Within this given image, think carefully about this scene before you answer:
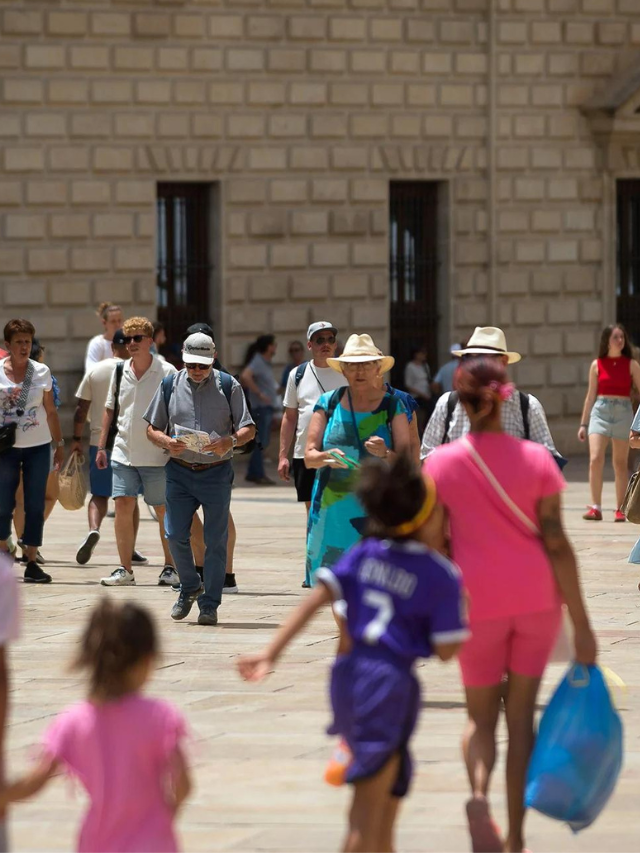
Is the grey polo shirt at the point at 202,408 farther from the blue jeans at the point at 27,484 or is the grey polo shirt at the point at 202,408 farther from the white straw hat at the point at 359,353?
the blue jeans at the point at 27,484

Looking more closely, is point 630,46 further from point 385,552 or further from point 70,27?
point 385,552

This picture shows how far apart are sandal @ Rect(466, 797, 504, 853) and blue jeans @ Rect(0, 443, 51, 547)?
7.15 meters

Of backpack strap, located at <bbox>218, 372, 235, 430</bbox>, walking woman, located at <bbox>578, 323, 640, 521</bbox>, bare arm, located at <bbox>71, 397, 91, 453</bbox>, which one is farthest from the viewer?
walking woman, located at <bbox>578, 323, 640, 521</bbox>

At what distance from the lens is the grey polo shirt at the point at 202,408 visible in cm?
1025

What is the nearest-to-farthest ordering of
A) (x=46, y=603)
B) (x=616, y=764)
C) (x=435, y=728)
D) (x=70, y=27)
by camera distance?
1. (x=616, y=764)
2. (x=435, y=728)
3. (x=46, y=603)
4. (x=70, y=27)

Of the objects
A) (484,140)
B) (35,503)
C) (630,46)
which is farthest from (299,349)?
(35,503)

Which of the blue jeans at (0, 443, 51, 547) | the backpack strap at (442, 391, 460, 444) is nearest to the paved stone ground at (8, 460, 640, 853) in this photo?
the blue jeans at (0, 443, 51, 547)

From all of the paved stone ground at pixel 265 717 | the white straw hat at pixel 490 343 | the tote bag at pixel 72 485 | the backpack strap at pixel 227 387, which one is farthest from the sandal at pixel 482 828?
the tote bag at pixel 72 485

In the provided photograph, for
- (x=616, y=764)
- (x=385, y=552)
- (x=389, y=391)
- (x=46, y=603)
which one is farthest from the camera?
(x=46, y=603)

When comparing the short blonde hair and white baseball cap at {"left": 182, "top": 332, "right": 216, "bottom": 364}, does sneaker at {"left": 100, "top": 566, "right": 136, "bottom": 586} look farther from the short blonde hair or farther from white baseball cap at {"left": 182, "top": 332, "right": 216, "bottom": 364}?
white baseball cap at {"left": 182, "top": 332, "right": 216, "bottom": 364}

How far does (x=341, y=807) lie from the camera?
6.25 m

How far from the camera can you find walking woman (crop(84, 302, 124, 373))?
612 inches

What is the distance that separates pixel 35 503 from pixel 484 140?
12.8 metres

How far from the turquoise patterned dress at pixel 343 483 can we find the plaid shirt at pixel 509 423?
937 millimetres
